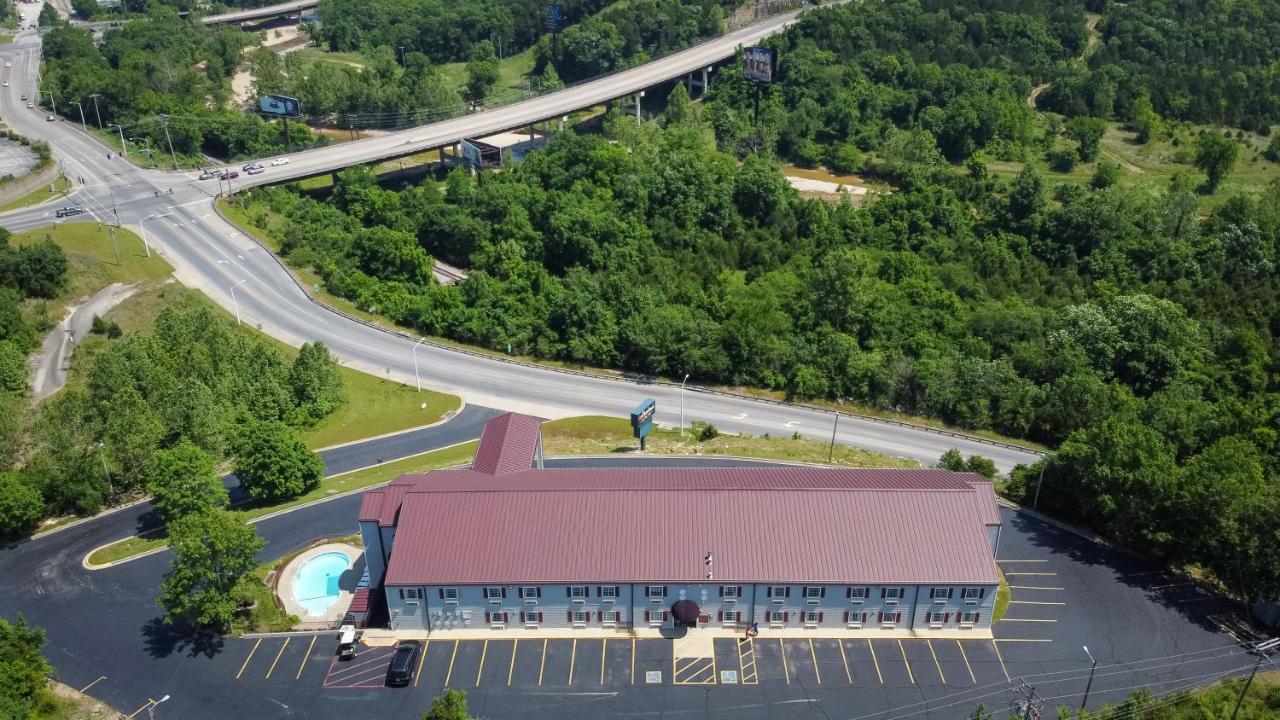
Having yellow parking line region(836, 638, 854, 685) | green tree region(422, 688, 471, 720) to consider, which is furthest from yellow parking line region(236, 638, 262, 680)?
yellow parking line region(836, 638, 854, 685)

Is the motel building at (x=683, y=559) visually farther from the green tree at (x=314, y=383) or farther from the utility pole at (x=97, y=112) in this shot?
the utility pole at (x=97, y=112)

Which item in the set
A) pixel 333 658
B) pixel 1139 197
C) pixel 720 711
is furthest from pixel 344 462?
pixel 1139 197

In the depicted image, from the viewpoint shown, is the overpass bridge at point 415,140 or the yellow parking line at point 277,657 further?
the overpass bridge at point 415,140

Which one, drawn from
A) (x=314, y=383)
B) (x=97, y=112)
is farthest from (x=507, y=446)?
(x=97, y=112)

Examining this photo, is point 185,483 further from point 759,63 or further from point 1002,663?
point 759,63

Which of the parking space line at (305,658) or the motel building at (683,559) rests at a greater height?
the motel building at (683,559)

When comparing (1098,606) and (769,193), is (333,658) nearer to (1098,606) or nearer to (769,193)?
(1098,606)

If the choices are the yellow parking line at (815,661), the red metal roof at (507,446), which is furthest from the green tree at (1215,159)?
the red metal roof at (507,446)
